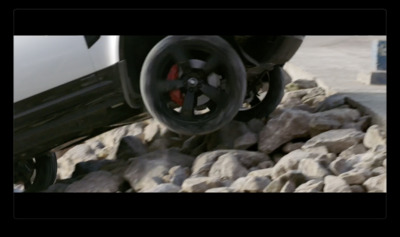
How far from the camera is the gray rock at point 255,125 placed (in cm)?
571

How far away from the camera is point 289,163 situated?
4898 mm

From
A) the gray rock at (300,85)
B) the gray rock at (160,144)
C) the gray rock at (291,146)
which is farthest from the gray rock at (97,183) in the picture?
the gray rock at (300,85)

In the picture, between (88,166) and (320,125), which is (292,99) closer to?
(320,125)

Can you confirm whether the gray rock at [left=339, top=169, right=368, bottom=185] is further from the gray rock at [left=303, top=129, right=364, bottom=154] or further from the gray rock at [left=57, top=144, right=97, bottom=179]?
the gray rock at [left=57, top=144, right=97, bottom=179]

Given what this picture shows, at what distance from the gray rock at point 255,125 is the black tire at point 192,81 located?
762 millimetres

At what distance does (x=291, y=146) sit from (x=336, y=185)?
42.5 inches

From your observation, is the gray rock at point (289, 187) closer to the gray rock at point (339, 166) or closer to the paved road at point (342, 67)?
the gray rock at point (339, 166)

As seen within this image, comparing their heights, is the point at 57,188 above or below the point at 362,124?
below

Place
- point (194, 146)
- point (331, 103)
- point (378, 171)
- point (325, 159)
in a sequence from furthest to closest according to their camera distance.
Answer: point (331, 103) → point (194, 146) → point (325, 159) → point (378, 171)

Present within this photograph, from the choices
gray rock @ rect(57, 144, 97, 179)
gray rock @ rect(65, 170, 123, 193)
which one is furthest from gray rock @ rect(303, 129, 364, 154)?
gray rock @ rect(57, 144, 97, 179)

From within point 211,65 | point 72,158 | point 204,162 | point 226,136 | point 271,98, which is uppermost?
point 211,65

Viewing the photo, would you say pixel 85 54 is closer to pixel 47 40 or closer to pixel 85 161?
pixel 47 40

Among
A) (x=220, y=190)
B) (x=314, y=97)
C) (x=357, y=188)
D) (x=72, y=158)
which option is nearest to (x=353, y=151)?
(x=357, y=188)
